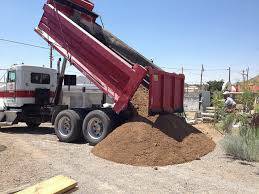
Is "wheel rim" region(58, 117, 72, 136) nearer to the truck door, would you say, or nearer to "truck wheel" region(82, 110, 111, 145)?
"truck wheel" region(82, 110, 111, 145)

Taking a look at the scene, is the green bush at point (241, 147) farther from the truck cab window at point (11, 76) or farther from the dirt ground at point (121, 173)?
the truck cab window at point (11, 76)

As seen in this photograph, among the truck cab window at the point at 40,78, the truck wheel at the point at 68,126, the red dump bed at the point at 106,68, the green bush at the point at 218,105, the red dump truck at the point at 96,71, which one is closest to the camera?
the green bush at the point at 218,105

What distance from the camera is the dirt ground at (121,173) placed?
24.4 ft

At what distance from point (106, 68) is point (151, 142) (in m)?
3.18

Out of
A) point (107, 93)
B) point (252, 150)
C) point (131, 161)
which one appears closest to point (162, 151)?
point (131, 161)

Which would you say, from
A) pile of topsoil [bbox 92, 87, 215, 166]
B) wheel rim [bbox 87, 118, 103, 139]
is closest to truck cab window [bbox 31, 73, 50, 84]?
wheel rim [bbox 87, 118, 103, 139]

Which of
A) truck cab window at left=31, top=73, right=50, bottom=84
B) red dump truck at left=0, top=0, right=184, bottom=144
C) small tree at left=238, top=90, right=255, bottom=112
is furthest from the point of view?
truck cab window at left=31, top=73, right=50, bottom=84

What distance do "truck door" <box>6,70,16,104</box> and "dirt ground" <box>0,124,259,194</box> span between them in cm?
519

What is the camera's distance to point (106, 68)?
40.5 feet

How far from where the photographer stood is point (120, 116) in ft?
40.4

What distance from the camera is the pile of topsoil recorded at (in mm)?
9671

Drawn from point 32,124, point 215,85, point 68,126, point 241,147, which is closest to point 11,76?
point 32,124

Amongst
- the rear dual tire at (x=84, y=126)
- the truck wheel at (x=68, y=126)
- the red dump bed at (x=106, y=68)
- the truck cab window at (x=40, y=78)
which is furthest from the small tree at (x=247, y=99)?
the truck cab window at (x=40, y=78)

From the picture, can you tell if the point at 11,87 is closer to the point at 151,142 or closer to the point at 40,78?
the point at 40,78
